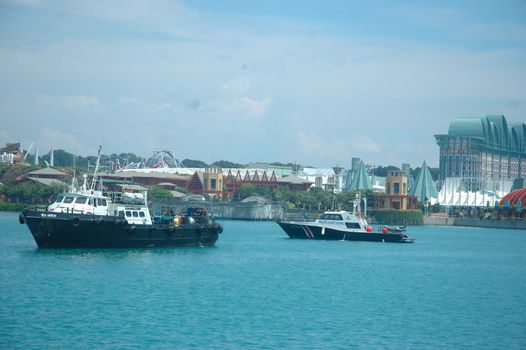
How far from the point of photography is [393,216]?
194125 mm

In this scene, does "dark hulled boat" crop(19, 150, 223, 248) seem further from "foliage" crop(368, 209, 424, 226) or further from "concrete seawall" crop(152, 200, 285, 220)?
"foliage" crop(368, 209, 424, 226)

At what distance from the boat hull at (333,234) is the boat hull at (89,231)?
2816 centimetres

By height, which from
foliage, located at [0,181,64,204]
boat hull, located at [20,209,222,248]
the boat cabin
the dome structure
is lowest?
boat hull, located at [20,209,222,248]

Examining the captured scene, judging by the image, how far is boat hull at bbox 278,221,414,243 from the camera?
325ft

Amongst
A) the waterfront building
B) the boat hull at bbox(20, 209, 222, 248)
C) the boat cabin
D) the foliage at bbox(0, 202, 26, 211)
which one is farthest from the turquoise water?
the waterfront building

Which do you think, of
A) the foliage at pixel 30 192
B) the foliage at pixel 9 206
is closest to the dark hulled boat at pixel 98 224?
the foliage at pixel 30 192

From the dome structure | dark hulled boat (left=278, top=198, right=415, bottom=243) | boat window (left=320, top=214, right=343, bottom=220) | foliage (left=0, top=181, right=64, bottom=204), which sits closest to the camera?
dark hulled boat (left=278, top=198, right=415, bottom=243)

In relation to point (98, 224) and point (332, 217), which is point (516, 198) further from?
point (98, 224)

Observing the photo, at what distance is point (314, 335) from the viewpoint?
3912 cm

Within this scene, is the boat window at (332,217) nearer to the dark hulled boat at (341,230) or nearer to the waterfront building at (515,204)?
the dark hulled boat at (341,230)

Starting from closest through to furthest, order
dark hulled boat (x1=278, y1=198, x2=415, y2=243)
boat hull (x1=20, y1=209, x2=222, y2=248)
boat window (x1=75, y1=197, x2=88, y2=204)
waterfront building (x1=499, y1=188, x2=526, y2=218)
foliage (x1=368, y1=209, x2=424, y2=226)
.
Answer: boat hull (x1=20, y1=209, x2=222, y2=248) < boat window (x1=75, y1=197, x2=88, y2=204) < dark hulled boat (x1=278, y1=198, x2=415, y2=243) < waterfront building (x1=499, y1=188, x2=526, y2=218) < foliage (x1=368, y1=209, x2=424, y2=226)

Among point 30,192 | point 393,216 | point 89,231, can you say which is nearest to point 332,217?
point 89,231

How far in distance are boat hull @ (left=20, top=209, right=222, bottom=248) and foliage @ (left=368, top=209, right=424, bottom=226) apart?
12350 cm

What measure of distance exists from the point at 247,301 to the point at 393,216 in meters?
149
